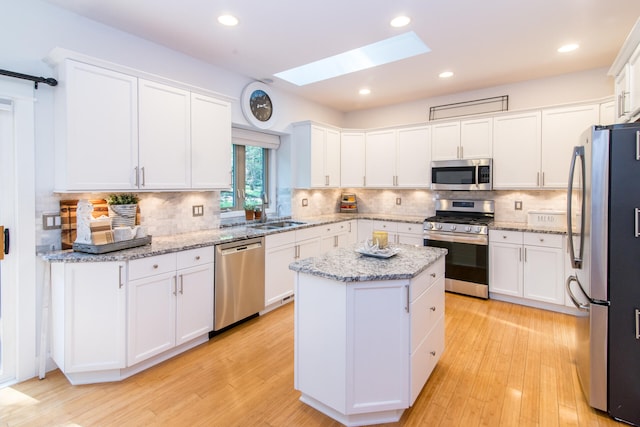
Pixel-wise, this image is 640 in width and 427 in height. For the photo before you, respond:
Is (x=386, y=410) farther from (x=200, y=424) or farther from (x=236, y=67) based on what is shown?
(x=236, y=67)

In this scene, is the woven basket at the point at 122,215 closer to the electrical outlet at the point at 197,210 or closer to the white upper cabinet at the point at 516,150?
the electrical outlet at the point at 197,210

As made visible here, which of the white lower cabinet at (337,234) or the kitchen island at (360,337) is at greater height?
the white lower cabinet at (337,234)

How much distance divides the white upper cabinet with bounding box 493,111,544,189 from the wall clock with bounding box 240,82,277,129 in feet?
9.55

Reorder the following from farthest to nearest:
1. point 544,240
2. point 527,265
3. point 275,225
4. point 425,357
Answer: point 275,225 → point 527,265 → point 544,240 → point 425,357

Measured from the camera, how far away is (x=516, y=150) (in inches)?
156

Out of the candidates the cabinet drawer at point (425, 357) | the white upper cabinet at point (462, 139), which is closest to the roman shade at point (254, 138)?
A: the white upper cabinet at point (462, 139)

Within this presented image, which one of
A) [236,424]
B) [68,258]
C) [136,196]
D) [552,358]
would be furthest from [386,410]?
[136,196]

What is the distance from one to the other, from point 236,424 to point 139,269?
128cm

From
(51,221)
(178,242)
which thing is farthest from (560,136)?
(51,221)

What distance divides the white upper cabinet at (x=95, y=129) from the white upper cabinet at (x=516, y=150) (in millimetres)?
4029

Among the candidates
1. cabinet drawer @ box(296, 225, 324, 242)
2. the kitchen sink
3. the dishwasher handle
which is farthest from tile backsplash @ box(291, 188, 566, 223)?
the dishwasher handle

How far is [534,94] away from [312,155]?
298 cm

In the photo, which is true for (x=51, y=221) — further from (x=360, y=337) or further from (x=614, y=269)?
(x=614, y=269)

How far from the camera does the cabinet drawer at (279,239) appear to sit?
11.4ft
